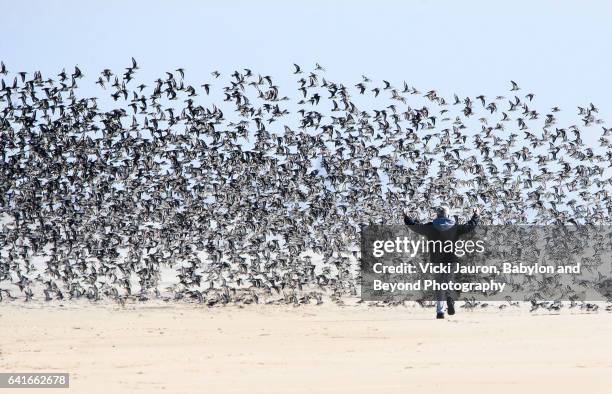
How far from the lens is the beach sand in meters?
15.0

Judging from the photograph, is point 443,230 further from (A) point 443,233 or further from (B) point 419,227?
(B) point 419,227

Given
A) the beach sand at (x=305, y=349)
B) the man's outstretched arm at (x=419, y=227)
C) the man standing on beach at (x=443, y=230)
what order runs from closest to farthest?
the beach sand at (x=305, y=349)
the man standing on beach at (x=443, y=230)
the man's outstretched arm at (x=419, y=227)

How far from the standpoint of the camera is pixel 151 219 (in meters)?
40.3

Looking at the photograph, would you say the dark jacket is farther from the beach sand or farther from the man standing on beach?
the beach sand

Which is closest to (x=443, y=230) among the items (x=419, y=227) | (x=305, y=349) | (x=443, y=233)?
(x=443, y=233)

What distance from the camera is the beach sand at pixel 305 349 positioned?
1498 cm

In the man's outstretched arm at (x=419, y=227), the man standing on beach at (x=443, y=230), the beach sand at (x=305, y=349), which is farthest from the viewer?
the man's outstretched arm at (x=419, y=227)

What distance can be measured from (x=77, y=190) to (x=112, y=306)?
36.0 feet

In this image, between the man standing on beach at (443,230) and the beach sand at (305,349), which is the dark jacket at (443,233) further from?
the beach sand at (305,349)

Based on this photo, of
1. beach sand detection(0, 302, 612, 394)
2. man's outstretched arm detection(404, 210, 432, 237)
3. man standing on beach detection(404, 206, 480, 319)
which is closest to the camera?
beach sand detection(0, 302, 612, 394)

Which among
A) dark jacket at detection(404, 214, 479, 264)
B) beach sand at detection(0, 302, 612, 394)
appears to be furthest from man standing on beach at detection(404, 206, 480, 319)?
beach sand at detection(0, 302, 612, 394)

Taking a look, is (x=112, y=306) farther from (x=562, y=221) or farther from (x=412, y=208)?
(x=562, y=221)

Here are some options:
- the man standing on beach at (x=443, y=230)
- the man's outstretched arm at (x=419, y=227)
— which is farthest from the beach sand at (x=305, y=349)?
the man's outstretched arm at (x=419, y=227)

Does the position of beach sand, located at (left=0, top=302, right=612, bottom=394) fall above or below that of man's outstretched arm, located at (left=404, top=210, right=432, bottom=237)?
below
